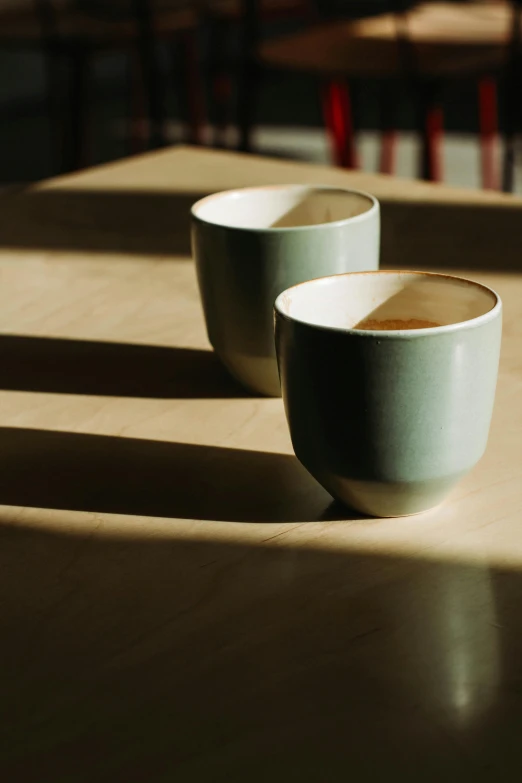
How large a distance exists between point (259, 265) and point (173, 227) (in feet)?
1.20

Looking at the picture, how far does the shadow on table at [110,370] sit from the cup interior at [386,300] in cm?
12

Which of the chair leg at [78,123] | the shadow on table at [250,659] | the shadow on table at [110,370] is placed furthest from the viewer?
the chair leg at [78,123]

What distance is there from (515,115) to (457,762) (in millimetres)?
1612

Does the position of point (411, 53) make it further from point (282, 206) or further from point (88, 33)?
point (282, 206)

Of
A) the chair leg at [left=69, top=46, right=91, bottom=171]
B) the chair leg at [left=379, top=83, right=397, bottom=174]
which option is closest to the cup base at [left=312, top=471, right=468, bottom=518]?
the chair leg at [left=379, top=83, right=397, bottom=174]

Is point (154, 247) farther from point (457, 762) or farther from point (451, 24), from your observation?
point (451, 24)

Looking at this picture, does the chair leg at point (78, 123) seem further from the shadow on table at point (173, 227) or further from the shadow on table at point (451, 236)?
the shadow on table at point (451, 236)

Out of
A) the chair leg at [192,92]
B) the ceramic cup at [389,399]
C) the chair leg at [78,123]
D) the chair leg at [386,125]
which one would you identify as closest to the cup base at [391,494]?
the ceramic cup at [389,399]

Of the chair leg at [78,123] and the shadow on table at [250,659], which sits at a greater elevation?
the shadow on table at [250,659]

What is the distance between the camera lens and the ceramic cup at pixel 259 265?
47cm

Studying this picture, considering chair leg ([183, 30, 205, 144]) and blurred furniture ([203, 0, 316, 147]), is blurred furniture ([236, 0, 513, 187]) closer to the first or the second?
blurred furniture ([203, 0, 316, 147])

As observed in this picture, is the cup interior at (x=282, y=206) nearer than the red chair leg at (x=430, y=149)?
Yes

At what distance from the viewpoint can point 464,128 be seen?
3.61 m

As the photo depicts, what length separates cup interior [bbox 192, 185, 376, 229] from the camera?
21.0 inches
